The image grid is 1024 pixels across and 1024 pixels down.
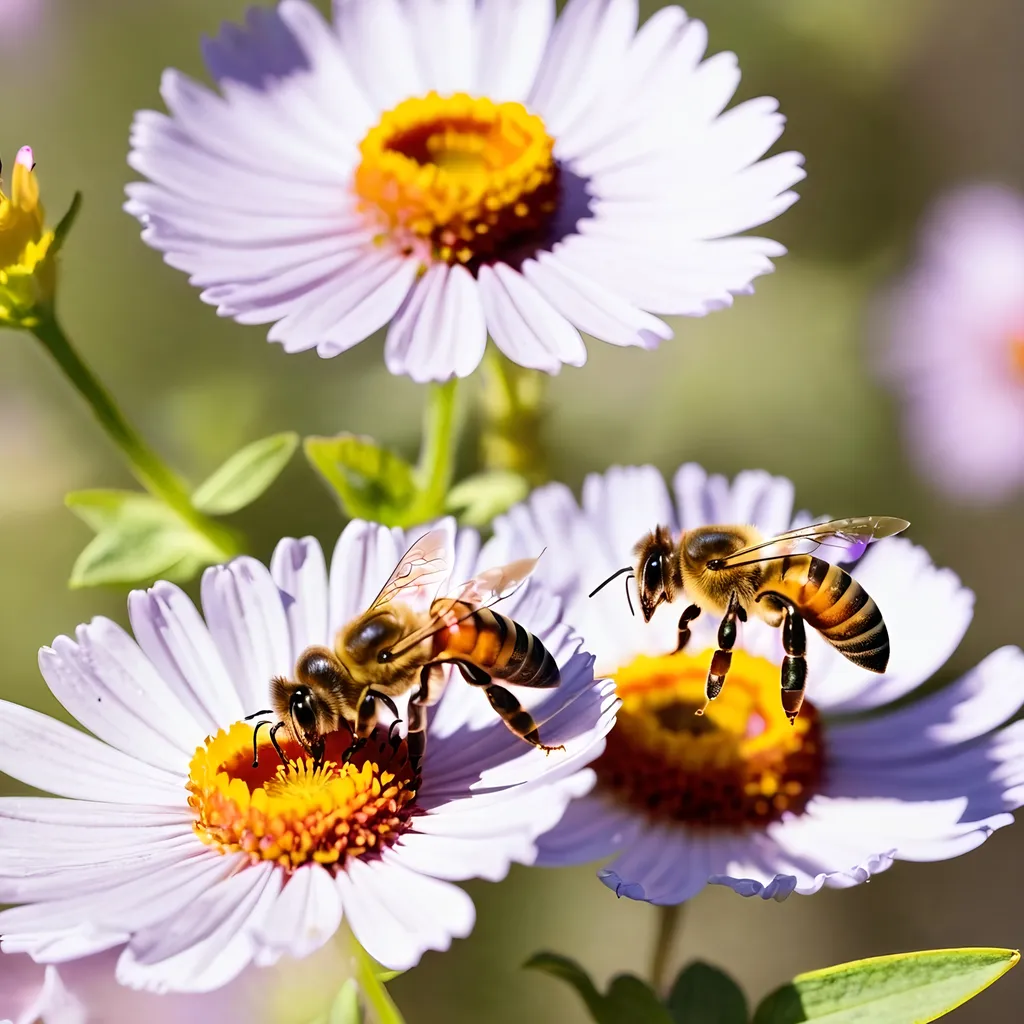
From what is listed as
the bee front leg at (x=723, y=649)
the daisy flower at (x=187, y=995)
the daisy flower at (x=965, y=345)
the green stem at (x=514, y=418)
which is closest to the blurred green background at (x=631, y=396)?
the daisy flower at (x=965, y=345)

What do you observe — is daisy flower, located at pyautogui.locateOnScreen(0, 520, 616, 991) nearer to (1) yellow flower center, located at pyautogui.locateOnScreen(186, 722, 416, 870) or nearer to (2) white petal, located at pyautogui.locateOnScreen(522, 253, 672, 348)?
(1) yellow flower center, located at pyautogui.locateOnScreen(186, 722, 416, 870)

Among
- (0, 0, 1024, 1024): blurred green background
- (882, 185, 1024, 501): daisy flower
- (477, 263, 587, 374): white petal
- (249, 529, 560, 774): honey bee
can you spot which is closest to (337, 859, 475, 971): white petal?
(249, 529, 560, 774): honey bee

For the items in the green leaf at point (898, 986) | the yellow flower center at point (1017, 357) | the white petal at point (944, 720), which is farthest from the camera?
Answer: the yellow flower center at point (1017, 357)

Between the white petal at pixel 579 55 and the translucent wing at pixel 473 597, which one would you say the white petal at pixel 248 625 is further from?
the white petal at pixel 579 55

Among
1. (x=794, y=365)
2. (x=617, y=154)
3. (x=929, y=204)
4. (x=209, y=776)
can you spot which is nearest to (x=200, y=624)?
(x=209, y=776)

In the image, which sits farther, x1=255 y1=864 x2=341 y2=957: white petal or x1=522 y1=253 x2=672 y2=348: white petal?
x1=522 y1=253 x2=672 y2=348: white petal

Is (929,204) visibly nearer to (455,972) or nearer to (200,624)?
(455,972)

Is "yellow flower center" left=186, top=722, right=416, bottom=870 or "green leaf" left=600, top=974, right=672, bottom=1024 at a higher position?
"yellow flower center" left=186, top=722, right=416, bottom=870

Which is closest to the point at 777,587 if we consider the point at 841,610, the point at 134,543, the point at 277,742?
the point at 841,610
